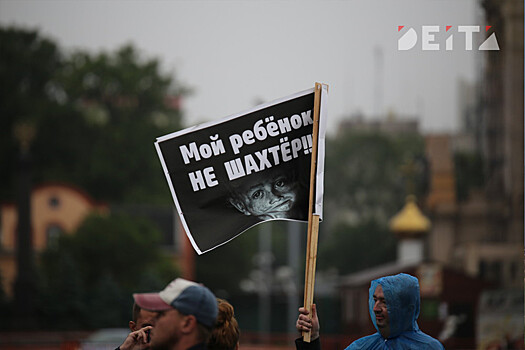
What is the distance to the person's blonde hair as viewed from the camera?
3.42m

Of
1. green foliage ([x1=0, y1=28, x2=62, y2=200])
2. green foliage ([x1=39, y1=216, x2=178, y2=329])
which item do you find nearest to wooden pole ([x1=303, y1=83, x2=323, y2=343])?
green foliage ([x1=39, y1=216, x2=178, y2=329])

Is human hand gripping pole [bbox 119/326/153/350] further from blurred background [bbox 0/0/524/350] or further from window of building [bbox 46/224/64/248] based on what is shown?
window of building [bbox 46/224/64/248]

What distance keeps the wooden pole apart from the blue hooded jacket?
22cm

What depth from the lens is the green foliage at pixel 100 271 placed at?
120 ft

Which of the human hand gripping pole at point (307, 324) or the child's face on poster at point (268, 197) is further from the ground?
the child's face on poster at point (268, 197)

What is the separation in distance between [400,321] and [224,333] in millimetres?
626

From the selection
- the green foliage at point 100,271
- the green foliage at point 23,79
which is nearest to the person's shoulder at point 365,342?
the green foliage at point 100,271

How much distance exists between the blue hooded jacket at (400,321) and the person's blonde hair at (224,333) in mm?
411

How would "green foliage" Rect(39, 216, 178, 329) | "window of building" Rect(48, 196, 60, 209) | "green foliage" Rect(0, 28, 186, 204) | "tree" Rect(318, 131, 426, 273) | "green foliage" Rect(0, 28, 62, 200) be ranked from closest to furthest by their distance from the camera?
"green foliage" Rect(39, 216, 178, 329), "window of building" Rect(48, 196, 60, 209), "green foliage" Rect(0, 28, 186, 204), "green foliage" Rect(0, 28, 62, 200), "tree" Rect(318, 131, 426, 273)

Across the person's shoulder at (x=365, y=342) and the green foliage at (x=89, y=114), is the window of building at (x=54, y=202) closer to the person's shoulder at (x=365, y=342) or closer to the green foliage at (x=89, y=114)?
the green foliage at (x=89, y=114)

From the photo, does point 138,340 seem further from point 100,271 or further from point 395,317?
point 100,271

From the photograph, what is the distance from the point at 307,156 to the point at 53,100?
41.1 metres

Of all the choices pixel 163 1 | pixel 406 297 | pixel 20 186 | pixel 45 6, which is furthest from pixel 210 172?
pixel 163 1

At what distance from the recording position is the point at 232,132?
418 centimetres
